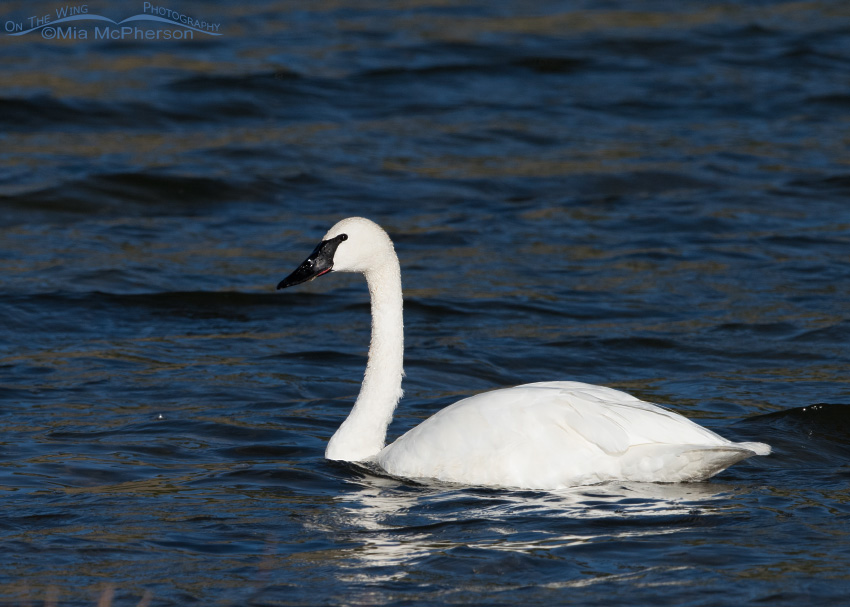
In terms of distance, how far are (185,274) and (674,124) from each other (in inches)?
301

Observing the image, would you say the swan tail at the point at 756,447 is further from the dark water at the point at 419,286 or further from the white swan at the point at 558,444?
the dark water at the point at 419,286

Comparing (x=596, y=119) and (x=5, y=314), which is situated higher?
(x=596, y=119)

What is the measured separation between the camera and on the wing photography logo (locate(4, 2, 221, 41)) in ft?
66.1

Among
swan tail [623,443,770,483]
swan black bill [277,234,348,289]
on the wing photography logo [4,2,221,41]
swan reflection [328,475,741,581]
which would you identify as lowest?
swan reflection [328,475,741,581]

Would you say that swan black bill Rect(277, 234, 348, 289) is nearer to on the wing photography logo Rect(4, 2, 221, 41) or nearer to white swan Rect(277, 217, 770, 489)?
white swan Rect(277, 217, 770, 489)

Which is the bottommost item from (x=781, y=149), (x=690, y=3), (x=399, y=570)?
(x=399, y=570)

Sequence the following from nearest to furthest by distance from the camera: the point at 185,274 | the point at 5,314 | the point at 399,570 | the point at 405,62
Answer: the point at 399,570 < the point at 5,314 < the point at 185,274 < the point at 405,62

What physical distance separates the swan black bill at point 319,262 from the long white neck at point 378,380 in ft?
0.89

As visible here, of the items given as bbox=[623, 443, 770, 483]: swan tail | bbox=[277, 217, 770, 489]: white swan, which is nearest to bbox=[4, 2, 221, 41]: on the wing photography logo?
bbox=[277, 217, 770, 489]: white swan

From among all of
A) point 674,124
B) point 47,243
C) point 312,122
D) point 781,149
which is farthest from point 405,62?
point 47,243

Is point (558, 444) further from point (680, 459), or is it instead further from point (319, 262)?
point (319, 262)

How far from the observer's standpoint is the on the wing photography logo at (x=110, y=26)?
66.1 ft

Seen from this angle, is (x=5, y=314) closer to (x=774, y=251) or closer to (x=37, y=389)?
(x=37, y=389)

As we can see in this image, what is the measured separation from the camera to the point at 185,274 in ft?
39.4
